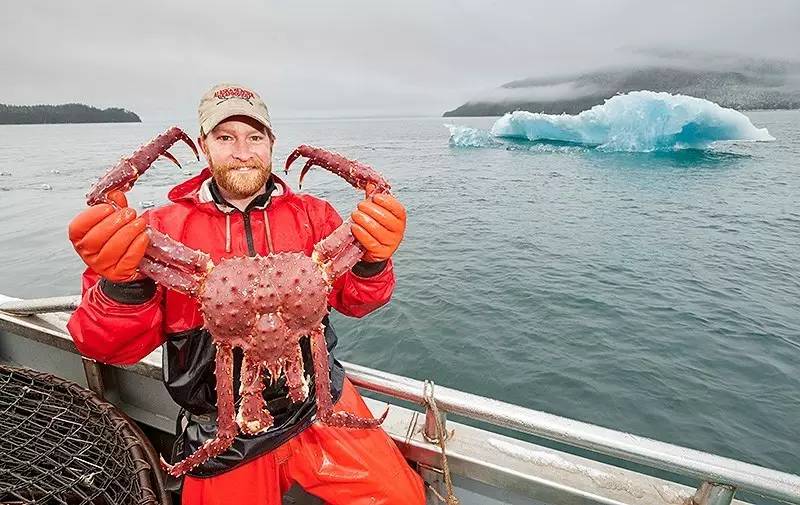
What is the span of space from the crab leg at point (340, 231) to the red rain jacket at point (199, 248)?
0.26 m

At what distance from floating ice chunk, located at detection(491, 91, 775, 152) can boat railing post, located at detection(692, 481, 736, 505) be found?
1124 inches

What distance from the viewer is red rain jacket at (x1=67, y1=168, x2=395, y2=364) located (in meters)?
1.92

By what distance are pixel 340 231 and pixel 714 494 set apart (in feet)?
6.86

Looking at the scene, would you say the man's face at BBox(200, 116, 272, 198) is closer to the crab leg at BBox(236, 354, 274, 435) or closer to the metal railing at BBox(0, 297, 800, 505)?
the crab leg at BBox(236, 354, 274, 435)

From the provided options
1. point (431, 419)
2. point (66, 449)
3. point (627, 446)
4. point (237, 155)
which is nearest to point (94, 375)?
point (66, 449)

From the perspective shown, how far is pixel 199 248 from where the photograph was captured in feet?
7.17

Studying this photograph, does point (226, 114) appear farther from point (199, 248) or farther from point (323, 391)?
point (323, 391)

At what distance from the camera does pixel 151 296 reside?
1.96 m

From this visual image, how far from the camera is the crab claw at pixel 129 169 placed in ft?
5.87

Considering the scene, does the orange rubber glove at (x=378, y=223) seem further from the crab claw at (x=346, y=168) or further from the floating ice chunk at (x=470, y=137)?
the floating ice chunk at (x=470, y=137)

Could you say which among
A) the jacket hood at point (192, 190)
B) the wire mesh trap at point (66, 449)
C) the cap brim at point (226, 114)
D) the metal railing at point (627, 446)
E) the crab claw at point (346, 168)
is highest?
the cap brim at point (226, 114)

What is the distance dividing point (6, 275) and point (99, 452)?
1256 cm

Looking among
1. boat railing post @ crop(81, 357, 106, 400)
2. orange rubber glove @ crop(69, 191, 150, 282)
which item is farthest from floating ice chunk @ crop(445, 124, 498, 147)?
orange rubber glove @ crop(69, 191, 150, 282)

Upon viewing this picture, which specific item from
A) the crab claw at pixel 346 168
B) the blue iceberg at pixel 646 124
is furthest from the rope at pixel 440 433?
the blue iceberg at pixel 646 124
